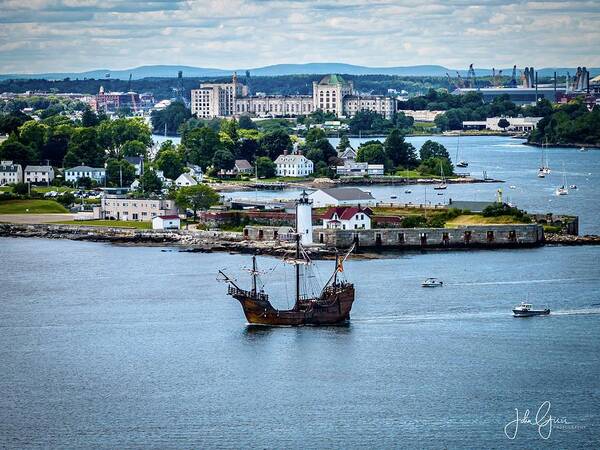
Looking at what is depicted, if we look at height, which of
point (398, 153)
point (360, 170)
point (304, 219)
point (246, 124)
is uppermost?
point (246, 124)

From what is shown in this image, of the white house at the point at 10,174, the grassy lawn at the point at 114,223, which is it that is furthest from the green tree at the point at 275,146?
the grassy lawn at the point at 114,223

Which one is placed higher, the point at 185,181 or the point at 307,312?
the point at 185,181


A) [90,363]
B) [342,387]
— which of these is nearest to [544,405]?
[342,387]

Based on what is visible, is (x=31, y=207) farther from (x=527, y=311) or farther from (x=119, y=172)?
(x=527, y=311)

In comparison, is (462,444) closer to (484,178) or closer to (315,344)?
(315,344)

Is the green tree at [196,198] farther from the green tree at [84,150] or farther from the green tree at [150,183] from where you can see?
the green tree at [84,150]

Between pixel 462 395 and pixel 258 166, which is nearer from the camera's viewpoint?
pixel 462 395

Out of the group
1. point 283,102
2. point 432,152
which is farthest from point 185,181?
point 283,102
